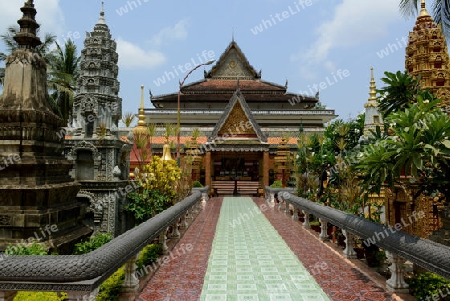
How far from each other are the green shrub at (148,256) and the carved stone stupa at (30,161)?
1.53 meters

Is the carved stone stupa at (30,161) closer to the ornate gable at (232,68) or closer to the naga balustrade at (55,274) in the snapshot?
the naga balustrade at (55,274)

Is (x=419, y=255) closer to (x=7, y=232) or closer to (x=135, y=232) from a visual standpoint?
(x=135, y=232)

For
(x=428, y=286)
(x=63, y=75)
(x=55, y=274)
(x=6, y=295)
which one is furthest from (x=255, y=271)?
(x=63, y=75)

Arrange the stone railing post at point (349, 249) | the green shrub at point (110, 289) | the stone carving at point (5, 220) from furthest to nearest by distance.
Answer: the stone railing post at point (349, 249) < the stone carving at point (5, 220) < the green shrub at point (110, 289)

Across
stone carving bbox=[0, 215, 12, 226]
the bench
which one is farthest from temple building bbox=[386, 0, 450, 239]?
the bench

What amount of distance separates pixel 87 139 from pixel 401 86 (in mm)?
12094

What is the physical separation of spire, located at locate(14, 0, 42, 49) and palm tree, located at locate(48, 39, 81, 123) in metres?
20.5

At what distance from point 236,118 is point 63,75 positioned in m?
15.7

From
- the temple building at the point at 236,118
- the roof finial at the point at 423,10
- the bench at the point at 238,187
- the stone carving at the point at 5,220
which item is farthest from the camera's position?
the bench at the point at 238,187

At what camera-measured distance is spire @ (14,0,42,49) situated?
6828mm

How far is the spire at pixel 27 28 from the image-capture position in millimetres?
6828

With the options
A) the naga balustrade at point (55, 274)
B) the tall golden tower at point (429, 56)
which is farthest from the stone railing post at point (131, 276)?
the tall golden tower at point (429, 56)

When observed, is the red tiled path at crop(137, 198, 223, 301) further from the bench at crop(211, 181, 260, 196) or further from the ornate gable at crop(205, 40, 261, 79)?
the ornate gable at crop(205, 40, 261, 79)

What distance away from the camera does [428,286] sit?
4145 mm
